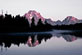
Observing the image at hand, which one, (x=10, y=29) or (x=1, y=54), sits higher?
(x=1, y=54)

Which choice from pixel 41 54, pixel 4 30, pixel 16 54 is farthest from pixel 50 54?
pixel 4 30

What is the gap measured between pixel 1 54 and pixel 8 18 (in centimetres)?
9203

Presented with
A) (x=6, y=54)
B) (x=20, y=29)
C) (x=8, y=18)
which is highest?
(x=6, y=54)

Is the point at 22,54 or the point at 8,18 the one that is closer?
the point at 22,54

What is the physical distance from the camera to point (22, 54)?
2317 centimetres

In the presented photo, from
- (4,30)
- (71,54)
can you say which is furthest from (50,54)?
(4,30)

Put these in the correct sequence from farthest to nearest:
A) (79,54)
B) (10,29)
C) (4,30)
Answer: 1. (10,29)
2. (4,30)
3. (79,54)

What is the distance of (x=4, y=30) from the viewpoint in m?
95.9

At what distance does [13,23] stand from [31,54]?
9448cm

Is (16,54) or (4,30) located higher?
(16,54)

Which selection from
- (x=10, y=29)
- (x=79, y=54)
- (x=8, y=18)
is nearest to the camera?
(x=79, y=54)

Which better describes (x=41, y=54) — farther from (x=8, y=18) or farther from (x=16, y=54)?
(x=8, y=18)

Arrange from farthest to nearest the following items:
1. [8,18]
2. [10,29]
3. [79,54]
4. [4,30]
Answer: [8,18] < [10,29] < [4,30] < [79,54]

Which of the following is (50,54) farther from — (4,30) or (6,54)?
(4,30)
